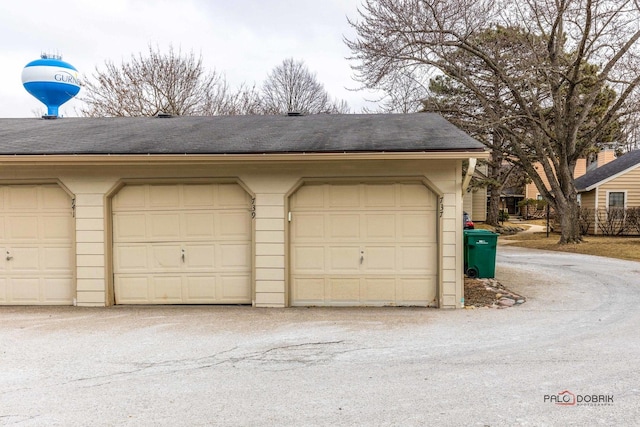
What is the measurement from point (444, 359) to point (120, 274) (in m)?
5.31

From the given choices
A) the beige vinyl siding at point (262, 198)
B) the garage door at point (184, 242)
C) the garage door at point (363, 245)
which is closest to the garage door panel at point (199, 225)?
the garage door at point (184, 242)

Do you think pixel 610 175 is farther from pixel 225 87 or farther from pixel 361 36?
pixel 225 87

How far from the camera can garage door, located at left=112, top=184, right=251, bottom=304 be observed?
269 inches

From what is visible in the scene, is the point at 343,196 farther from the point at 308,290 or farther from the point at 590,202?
the point at 590,202

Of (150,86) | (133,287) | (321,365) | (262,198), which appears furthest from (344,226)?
(150,86)

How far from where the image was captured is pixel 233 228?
6844mm

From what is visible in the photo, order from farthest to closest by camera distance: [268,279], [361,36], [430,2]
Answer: [361,36], [430,2], [268,279]

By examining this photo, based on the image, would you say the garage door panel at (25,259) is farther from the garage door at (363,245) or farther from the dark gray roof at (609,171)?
the dark gray roof at (609,171)

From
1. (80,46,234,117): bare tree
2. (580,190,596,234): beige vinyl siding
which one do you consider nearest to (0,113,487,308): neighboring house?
(80,46,234,117): bare tree

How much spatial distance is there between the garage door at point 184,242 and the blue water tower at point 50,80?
7852mm

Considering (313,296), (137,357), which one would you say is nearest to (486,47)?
(313,296)

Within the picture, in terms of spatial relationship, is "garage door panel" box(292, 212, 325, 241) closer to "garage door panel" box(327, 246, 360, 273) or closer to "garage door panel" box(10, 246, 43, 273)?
"garage door panel" box(327, 246, 360, 273)

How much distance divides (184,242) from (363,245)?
9.71 feet

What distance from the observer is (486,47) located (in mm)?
16078
